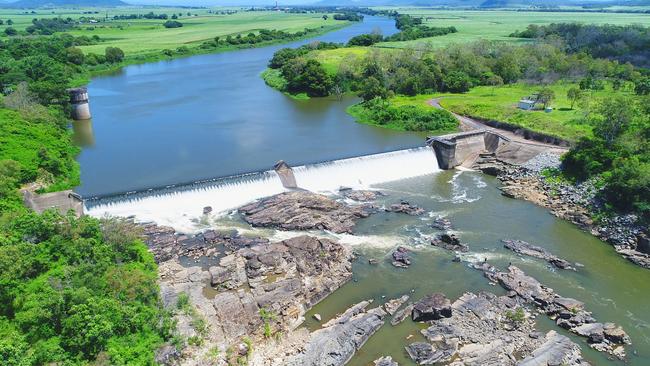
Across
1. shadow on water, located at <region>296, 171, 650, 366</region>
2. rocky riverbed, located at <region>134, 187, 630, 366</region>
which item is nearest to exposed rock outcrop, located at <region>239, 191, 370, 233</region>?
shadow on water, located at <region>296, 171, 650, 366</region>

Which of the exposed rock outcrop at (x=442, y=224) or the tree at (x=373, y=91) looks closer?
the exposed rock outcrop at (x=442, y=224)

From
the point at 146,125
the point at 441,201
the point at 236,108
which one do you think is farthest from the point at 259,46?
the point at 441,201

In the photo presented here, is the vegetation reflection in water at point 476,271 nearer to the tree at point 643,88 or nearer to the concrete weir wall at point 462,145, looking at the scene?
the concrete weir wall at point 462,145

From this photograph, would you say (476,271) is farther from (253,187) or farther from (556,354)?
(253,187)

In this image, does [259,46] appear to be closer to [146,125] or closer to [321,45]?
[321,45]

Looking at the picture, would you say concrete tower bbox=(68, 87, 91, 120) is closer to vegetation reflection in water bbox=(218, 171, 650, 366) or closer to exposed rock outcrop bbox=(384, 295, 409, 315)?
vegetation reflection in water bbox=(218, 171, 650, 366)

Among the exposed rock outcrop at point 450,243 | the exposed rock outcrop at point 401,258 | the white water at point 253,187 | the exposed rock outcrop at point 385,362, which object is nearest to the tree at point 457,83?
the white water at point 253,187

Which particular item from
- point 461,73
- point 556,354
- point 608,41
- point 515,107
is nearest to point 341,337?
point 556,354

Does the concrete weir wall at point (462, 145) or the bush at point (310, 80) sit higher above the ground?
the bush at point (310, 80)
